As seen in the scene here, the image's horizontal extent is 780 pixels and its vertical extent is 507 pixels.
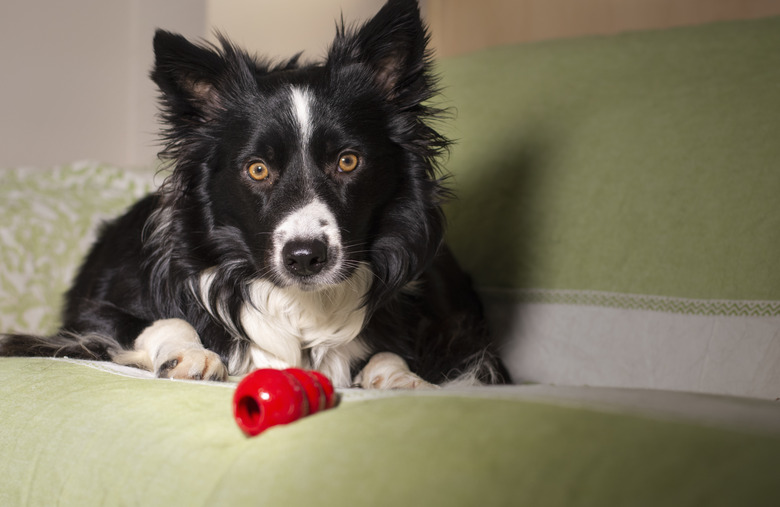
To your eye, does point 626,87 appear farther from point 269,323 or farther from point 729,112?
point 269,323

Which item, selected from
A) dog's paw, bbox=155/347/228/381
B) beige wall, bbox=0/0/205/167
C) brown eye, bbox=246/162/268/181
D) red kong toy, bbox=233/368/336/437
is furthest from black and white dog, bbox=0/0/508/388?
beige wall, bbox=0/0/205/167

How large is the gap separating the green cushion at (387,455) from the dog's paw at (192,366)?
0.31 m

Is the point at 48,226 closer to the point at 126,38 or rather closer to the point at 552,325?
the point at 552,325

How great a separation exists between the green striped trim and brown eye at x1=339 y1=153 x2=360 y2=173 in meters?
0.94

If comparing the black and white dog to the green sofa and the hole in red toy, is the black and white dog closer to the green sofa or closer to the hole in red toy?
the green sofa

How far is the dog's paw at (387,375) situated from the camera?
84.3 inches

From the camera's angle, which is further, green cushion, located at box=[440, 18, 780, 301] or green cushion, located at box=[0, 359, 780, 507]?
green cushion, located at box=[440, 18, 780, 301]

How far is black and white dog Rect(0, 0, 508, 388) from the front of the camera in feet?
6.93

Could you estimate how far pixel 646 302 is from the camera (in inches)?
95.2

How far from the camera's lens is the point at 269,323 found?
227 centimetres

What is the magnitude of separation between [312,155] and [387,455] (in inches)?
47.8

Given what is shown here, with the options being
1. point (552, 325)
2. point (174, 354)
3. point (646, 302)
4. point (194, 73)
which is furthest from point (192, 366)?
point (646, 302)

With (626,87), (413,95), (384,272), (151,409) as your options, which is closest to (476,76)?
(626,87)

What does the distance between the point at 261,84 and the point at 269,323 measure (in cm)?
72
